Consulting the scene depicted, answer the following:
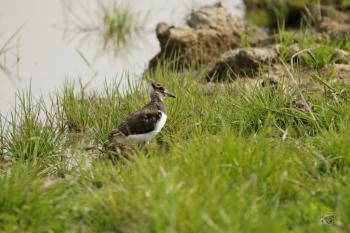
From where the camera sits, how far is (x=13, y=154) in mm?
7770

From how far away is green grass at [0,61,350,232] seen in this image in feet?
17.3

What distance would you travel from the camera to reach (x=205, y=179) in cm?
569

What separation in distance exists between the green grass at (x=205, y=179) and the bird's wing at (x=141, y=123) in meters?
0.23

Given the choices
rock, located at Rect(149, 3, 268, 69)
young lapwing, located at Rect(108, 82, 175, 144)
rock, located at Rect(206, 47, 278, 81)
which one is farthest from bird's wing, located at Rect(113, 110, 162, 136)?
rock, located at Rect(149, 3, 268, 69)

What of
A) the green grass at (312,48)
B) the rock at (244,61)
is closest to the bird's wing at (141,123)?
the rock at (244,61)

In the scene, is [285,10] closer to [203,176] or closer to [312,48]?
[312,48]

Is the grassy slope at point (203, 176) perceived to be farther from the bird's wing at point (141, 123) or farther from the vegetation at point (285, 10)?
the vegetation at point (285, 10)

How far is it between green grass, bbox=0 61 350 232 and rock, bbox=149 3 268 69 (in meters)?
3.32

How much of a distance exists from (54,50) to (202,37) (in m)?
2.80

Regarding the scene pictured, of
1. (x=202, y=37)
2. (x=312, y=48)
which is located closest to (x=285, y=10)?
(x=202, y=37)

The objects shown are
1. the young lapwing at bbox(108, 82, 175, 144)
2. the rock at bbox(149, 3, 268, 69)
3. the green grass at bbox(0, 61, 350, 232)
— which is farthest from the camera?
the rock at bbox(149, 3, 268, 69)

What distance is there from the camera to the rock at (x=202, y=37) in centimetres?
1143

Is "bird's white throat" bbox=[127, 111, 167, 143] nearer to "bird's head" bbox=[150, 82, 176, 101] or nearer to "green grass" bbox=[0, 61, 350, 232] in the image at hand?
"green grass" bbox=[0, 61, 350, 232]

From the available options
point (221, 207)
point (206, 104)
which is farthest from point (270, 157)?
point (206, 104)
